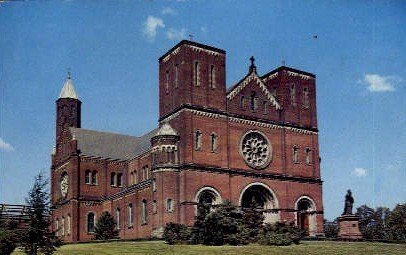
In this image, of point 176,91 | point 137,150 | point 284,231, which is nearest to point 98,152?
point 137,150

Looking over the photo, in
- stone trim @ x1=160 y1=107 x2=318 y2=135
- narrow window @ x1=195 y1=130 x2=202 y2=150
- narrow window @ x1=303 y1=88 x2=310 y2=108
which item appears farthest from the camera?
narrow window @ x1=303 y1=88 x2=310 y2=108

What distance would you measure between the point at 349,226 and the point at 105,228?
22812mm

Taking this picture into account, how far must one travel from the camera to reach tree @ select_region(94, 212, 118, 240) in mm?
61156

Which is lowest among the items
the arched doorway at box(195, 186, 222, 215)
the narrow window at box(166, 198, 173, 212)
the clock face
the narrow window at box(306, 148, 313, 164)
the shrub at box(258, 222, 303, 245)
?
the shrub at box(258, 222, 303, 245)

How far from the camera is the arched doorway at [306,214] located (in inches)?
2344

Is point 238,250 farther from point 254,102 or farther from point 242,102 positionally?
point 254,102

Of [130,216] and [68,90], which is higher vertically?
[68,90]

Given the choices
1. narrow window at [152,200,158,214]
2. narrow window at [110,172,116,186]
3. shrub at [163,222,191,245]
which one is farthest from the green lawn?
narrow window at [110,172,116,186]

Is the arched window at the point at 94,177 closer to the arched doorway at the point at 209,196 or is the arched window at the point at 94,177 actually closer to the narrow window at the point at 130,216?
the narrow window at the point at 130,216

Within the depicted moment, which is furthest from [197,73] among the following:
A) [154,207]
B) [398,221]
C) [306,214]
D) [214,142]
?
[398,221]

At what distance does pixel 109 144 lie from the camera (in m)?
75.2

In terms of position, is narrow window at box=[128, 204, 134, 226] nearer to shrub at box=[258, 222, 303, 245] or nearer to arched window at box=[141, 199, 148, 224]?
arched window at box=[141, 199, 148, 224]

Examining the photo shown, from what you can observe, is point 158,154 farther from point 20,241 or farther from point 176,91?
point 20,241

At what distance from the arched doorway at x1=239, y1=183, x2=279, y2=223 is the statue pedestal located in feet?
22.5
